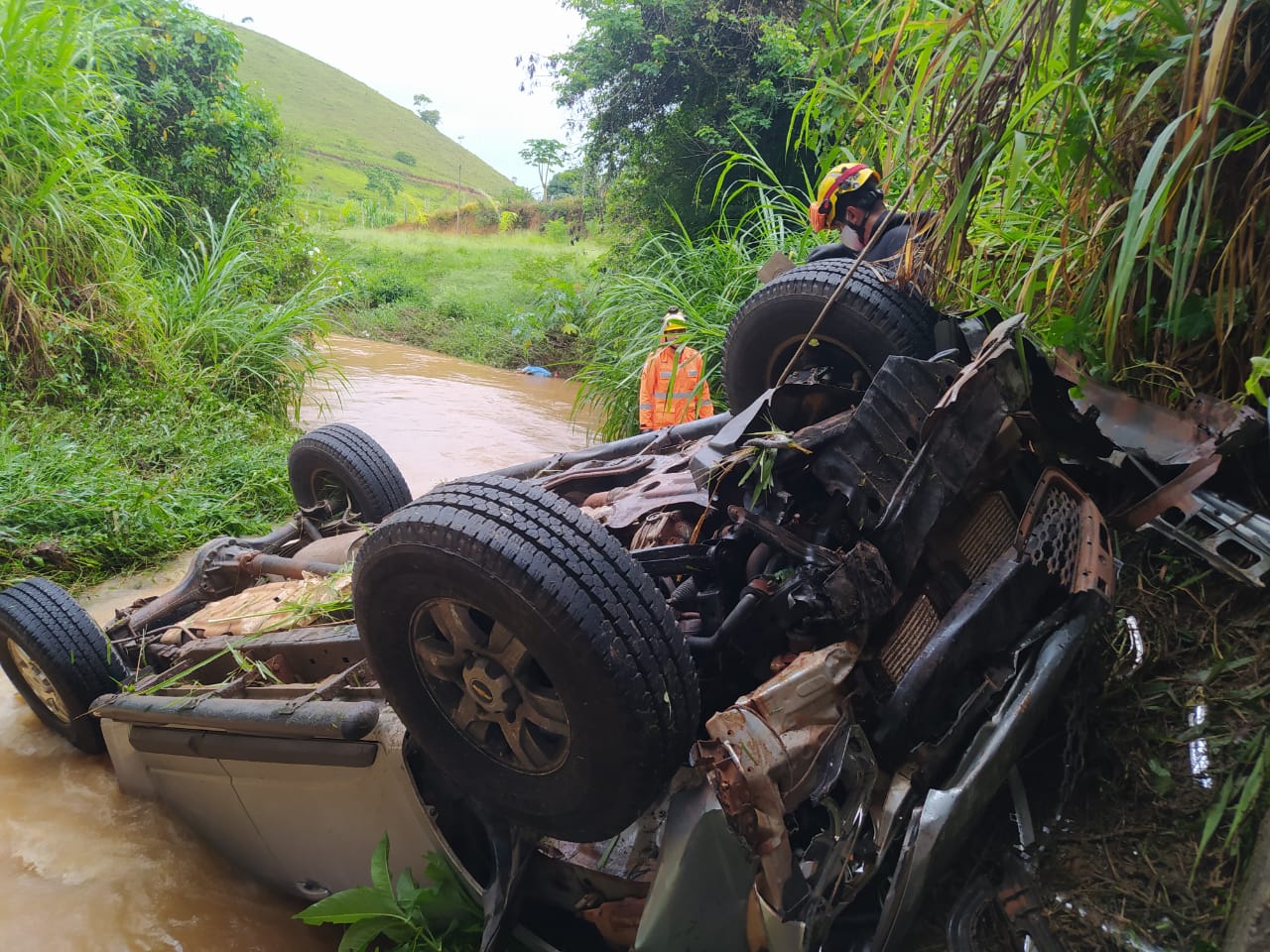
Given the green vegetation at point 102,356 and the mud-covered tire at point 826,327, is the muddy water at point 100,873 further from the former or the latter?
the mud-covered tire at point 826,327

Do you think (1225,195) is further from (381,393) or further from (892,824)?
(381,393)

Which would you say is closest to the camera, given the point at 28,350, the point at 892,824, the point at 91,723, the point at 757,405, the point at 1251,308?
the point at 892,824

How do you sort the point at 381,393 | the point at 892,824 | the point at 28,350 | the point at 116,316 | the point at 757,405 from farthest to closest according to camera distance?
1. the point at 381,393
2. the point at 116,316
3. the point at 28,350
4. the point at 757,405
5. the point at 892,824

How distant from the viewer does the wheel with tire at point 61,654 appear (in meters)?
3.03

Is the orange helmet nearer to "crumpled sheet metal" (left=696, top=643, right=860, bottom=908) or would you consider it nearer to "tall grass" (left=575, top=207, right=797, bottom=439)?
"tall grass" (left=575, top=207, right=797, bottom=439)

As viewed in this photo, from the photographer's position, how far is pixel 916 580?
1.84m

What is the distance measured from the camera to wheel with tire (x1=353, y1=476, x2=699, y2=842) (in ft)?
5.21

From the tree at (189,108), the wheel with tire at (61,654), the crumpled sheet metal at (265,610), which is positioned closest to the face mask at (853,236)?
the crumpled sheet metal at (265,610)

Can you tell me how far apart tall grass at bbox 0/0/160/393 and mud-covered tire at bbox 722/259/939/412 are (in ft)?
18.4

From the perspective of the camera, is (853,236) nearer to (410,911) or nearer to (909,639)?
(909,639)

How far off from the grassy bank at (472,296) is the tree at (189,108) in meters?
1.59

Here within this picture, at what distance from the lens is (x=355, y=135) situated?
2312 inches

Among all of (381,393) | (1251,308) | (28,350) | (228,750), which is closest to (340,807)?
(228,750)

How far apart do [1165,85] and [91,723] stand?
164 inches
